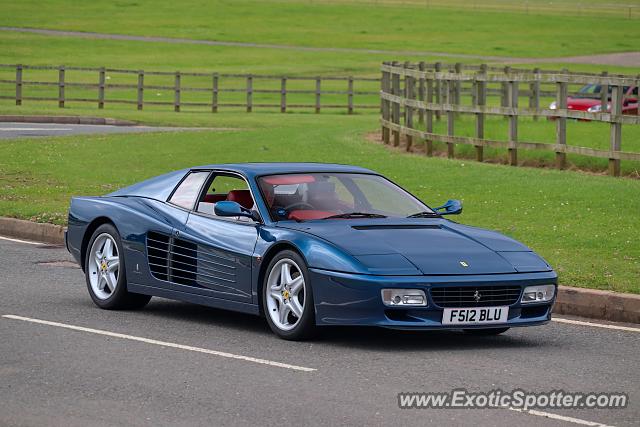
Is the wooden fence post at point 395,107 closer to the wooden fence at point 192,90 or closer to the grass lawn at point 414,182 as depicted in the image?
the grass lawn at point 414,182

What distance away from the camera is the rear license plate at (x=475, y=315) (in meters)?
9.66

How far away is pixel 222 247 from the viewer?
10.7 metres

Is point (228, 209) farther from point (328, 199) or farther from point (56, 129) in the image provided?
point (56, 129)

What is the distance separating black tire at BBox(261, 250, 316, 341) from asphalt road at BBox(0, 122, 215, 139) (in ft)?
67.9

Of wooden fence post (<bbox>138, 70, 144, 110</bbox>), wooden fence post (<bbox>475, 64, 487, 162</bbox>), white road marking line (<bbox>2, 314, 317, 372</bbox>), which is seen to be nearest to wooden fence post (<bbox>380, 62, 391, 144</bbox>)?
wooden fence post (<bbox>475, 64, 487, 162</bbox>)

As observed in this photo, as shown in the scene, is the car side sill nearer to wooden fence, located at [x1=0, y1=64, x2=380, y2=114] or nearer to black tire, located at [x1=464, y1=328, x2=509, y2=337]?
black tire, located at [x1=464, y1=328, x2=509, y2=337]

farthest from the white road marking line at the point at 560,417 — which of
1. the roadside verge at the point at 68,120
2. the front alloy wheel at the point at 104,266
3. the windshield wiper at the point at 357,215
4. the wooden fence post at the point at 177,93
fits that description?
the wooden fence post at the point at 177,93

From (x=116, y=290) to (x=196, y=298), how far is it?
0.94m

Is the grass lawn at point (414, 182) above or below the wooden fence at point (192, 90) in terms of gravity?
below

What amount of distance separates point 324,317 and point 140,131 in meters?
24.2

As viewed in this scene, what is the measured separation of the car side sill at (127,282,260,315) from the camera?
10.5 m

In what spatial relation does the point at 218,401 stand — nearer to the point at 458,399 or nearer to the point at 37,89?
the point at 458,399

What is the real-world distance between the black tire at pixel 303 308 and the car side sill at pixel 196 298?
6.8 inches

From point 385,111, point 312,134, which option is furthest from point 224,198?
point 312,134
